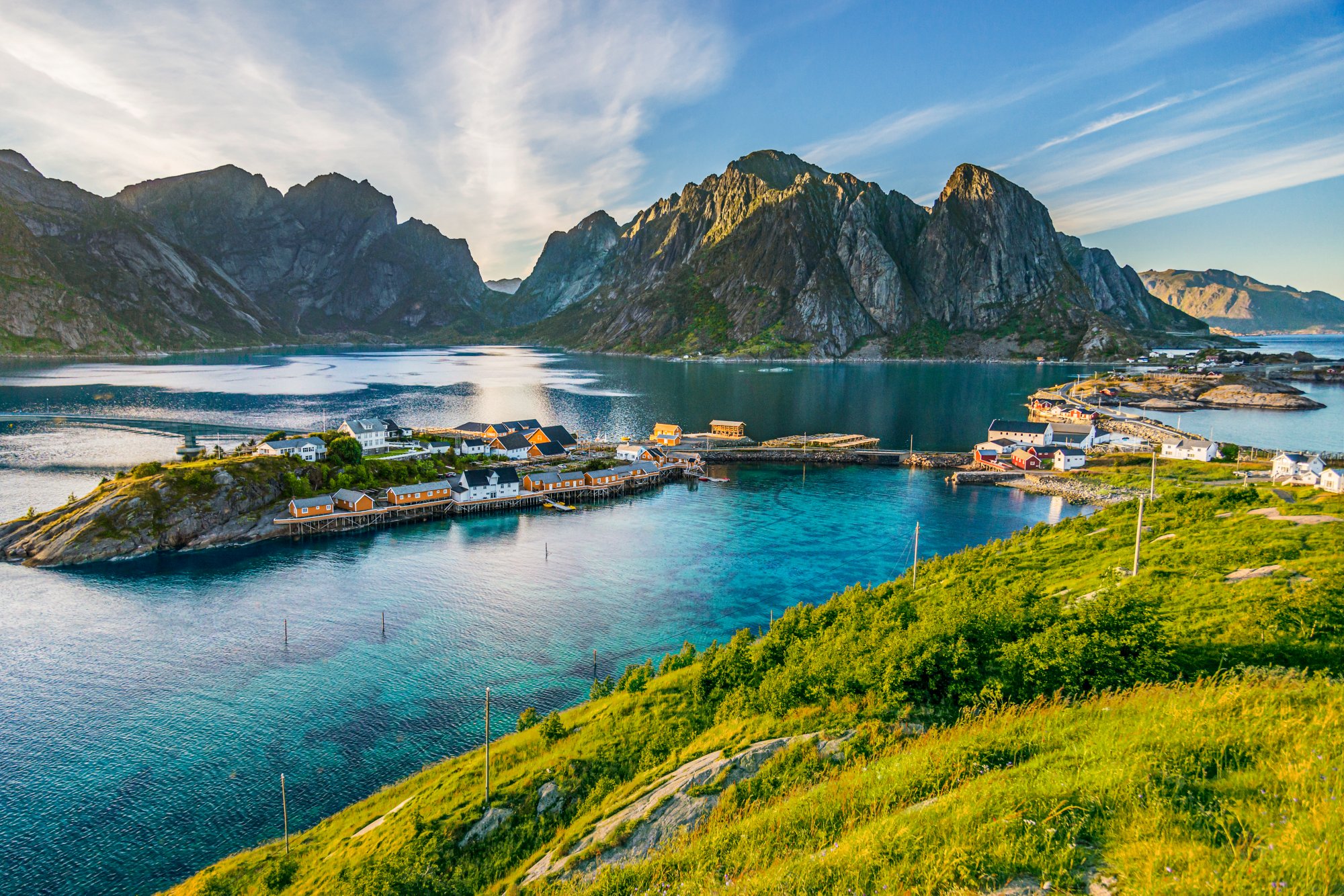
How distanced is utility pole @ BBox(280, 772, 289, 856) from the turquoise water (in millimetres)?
331

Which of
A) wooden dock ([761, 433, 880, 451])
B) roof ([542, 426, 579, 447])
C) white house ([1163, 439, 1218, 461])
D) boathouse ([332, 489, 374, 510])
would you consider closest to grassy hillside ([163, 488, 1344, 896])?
boathouse ([332, 489, 374, 510])

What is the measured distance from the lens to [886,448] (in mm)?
124938

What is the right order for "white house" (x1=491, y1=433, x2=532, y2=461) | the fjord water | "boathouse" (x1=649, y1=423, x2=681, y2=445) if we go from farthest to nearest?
"boathouse" (x1=649, y1=423, x2=681, y2=445) < "white house" (x1=491, y1=433, x2=532, y2=461) < the fjord water

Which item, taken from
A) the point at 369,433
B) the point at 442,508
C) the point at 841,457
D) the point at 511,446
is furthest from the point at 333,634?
the point at 841,457

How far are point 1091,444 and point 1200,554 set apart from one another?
97.9m

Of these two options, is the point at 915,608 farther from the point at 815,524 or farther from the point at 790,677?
the point at 815,524

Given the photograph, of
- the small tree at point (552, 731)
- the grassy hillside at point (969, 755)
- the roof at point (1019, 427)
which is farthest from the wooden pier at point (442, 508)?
the roof at point (1019, 427)

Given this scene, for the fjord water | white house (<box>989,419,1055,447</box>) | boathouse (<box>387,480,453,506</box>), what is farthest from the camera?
white house (<box>989,419,1055,447</box>)

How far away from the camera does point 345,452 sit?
297ft

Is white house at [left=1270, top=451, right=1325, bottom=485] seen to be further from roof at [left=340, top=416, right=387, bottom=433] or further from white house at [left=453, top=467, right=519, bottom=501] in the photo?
roof at [left=340, top=416, right=387, bottom=433]

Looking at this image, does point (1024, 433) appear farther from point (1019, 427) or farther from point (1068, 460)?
point (1068, 460)

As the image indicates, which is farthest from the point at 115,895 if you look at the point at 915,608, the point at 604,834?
the point at 915,608

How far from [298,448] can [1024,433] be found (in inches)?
4631

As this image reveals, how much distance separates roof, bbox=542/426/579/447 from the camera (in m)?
115
